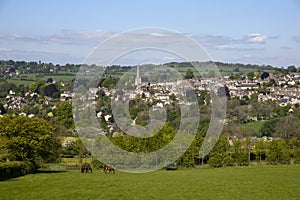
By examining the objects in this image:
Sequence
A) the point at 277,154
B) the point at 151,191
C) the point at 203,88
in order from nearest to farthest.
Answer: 1. the point at 151,191
2. the point at 277,154
3. the point at 203,88

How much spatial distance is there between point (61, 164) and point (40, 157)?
274 inches

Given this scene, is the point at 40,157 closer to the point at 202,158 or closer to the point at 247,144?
the point at 202,158

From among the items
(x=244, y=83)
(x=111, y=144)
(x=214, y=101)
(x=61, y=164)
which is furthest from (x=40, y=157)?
(x=244, y=83)

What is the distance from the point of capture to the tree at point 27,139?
38125 millimetres

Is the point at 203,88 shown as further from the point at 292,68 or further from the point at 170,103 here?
the point at 292,68

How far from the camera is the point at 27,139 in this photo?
38688 mm

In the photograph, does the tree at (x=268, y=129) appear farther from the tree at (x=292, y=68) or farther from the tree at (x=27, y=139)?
the tree at (x=292, y=68)

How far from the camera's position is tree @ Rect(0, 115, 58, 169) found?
38.1 meters

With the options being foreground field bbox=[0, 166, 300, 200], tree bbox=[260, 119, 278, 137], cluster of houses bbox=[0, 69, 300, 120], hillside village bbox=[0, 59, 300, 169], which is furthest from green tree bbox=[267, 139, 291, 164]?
foreground field bbox=[0, 166, 300, 200]

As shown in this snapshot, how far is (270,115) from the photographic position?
84688 mm

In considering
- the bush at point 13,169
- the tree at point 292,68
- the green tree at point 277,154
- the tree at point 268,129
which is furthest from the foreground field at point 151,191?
the tree at point 292,68

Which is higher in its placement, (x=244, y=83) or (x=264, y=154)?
(x=244, y=83)

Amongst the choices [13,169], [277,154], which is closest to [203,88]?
[277,154]

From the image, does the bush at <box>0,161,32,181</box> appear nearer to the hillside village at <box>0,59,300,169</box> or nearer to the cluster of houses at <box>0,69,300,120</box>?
the hillside village at <box>0,59,300,169</box>
